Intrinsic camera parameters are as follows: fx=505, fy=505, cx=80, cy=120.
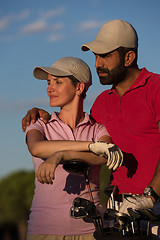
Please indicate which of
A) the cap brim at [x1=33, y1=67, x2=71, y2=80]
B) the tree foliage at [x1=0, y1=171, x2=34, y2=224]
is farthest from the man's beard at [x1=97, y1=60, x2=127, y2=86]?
the tree foliage at [x1=0, y1=171, x2=34, y2=224]

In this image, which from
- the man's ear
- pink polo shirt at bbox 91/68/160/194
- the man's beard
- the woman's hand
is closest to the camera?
the woman's hand

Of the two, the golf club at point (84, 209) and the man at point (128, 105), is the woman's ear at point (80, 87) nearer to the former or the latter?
the man at point (128, 105)

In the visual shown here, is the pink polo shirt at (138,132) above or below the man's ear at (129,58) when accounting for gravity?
below

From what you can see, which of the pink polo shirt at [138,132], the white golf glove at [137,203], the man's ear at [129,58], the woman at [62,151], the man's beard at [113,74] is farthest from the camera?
the man's ear at [129,58]

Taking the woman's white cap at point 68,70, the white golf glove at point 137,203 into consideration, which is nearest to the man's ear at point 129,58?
the woman's white cap at point 68,70

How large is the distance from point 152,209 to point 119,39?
2.14 metres

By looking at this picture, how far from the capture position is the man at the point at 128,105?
543 cm

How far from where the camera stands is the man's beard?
5660 millimetres

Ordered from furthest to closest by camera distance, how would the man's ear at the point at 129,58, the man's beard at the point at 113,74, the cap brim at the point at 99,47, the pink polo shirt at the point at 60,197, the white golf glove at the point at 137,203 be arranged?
the man's ear at the point at 129,58 → the man's beard at the point at 113,74 → the cap brim at the point at 99,47 → the pink polo shirt at the point at 60,197 → the white golf glove at the point at 137,203

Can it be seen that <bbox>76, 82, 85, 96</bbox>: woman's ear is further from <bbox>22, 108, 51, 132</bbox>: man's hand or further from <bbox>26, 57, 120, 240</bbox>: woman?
<bbox>22, 108, 51, 132</bbox>: man's hand

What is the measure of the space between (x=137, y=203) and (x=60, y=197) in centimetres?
113

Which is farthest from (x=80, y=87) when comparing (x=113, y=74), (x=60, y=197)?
(x=60, y=197)

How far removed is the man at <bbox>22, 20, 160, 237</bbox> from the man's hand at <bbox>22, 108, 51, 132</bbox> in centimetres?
2

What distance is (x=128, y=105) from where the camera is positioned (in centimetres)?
566
